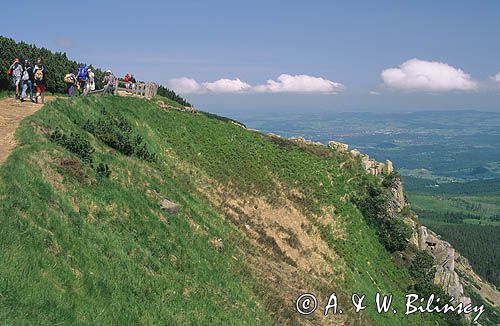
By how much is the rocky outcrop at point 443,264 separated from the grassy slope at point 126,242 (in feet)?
19.1

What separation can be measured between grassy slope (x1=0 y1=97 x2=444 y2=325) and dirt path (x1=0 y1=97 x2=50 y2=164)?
0.51 meters

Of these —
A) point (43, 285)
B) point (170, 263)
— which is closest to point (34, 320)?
point (43, 285)

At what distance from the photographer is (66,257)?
12.0 meters

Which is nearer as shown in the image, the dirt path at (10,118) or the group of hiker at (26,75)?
the dirt path at (10,118)

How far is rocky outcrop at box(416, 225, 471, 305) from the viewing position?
120ft

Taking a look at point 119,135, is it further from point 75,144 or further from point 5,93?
point 5,93

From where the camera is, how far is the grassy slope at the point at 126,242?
10.8m

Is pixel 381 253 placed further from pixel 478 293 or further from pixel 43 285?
pixel 478 293

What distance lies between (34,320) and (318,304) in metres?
14.9

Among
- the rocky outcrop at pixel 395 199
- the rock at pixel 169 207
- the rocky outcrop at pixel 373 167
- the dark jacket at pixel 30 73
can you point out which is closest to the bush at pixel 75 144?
the rock at pixel 169 207

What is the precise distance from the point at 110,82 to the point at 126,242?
21.3 meters

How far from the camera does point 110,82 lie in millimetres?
33562

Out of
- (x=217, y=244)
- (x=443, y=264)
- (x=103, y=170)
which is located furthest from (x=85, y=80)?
(x=443, y=264)

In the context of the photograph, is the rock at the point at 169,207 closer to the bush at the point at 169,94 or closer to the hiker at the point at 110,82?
the hiker at the point at 110,82
